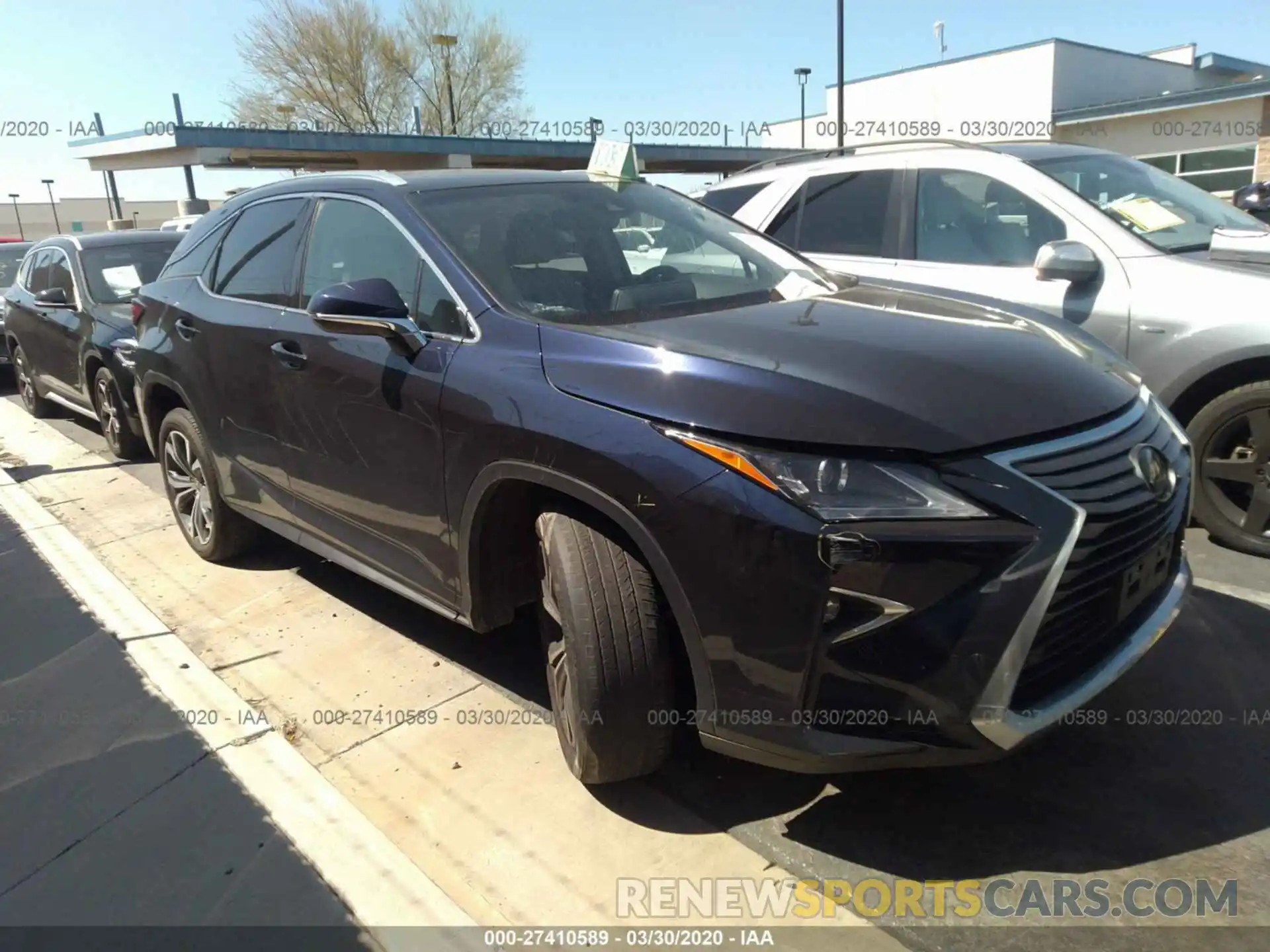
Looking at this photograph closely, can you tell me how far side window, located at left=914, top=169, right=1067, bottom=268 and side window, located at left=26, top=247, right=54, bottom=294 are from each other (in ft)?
24.6

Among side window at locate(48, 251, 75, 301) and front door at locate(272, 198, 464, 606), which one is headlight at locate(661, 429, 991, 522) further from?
side window at locate(48, 251, 75, 301)

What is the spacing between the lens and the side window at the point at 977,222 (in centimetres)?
461

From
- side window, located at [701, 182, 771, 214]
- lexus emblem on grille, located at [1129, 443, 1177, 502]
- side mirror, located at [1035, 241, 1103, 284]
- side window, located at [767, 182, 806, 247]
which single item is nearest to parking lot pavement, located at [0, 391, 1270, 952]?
lexus emblem on grille, located at [1129, 443, 1177, 502]

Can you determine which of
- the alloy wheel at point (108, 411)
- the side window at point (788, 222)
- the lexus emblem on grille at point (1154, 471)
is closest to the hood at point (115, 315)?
the alloy wheel at point (108, 411)

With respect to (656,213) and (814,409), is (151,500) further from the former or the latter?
(814,409)

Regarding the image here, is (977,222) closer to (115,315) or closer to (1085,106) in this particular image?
(115,315)

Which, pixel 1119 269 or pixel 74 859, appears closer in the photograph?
pixel 74 859

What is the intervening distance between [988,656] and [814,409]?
67cm

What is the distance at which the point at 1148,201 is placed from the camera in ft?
15.4

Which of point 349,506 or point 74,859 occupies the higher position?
point 349,506

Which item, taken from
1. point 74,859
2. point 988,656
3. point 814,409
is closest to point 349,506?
point 74,859

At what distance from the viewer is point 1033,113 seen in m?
27.5

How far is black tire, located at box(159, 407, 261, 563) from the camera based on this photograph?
4.61m

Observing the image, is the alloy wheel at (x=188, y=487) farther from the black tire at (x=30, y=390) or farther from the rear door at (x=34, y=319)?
the black tire at (x=30, y=390)
